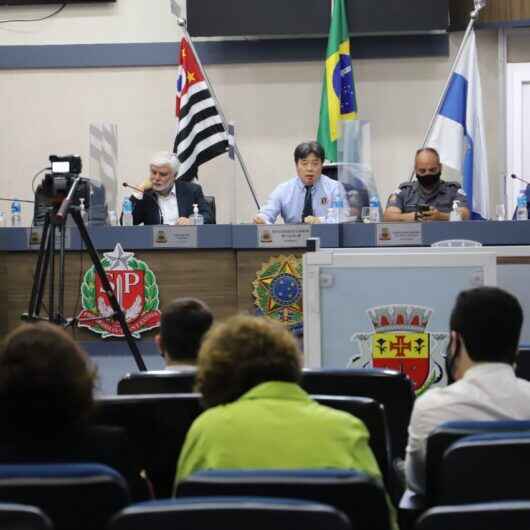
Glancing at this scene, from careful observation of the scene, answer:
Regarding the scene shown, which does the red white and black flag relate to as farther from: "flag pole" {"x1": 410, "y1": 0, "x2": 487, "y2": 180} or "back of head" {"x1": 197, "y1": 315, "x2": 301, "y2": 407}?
"back of head" {"x1": 197, "y1": 315, "x2": 301, "y2": 407}

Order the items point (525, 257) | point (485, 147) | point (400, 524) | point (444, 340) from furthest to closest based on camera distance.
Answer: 1. point (485, 147)
2. point (525, 257)
3. point (444, 340)
4. point (400, 524)

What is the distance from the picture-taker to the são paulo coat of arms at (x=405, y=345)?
4375 millimetres

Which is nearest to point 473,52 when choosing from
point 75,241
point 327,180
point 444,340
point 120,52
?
point 327,180

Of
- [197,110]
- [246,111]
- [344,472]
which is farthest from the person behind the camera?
[246,111]

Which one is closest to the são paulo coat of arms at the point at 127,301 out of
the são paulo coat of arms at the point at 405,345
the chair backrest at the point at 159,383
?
the são paulo coat of arms at the point at 405,345

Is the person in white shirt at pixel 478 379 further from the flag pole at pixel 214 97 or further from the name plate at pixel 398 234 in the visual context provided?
the flag pole at pixel 214 97

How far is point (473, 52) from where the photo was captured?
823 cm

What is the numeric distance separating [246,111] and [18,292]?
10.6 feet

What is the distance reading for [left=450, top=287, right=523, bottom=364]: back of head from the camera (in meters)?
2.66

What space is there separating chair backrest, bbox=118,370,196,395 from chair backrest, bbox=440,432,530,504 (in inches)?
38.2

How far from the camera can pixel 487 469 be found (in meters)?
2.10

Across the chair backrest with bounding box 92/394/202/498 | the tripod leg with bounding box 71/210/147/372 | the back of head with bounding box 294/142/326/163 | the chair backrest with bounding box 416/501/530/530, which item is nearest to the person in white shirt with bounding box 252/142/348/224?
the back of head with bounding box 294/142/326/163

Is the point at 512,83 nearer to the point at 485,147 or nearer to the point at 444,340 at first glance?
the point at 485,147

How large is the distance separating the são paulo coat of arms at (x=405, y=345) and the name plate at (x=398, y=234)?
5.60ft
